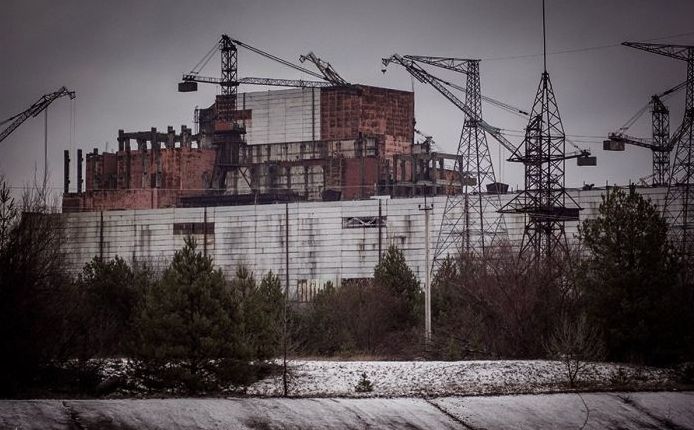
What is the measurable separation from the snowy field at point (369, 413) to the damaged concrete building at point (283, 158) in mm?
59434

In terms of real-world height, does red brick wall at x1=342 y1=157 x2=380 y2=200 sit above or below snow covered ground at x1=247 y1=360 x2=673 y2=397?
above

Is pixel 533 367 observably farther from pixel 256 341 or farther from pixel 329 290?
pixel 329 290

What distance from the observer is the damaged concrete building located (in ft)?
266

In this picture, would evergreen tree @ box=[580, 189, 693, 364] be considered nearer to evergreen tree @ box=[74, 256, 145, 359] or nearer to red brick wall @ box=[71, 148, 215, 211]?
evergreen tree @ box=[74, 256, 145, 359]

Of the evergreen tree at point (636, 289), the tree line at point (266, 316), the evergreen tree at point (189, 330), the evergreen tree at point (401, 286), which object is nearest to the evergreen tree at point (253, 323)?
the tree line at point (266, 316)

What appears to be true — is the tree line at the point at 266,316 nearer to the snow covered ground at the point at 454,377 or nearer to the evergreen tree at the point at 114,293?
the evergreen tree at the point at 114,293

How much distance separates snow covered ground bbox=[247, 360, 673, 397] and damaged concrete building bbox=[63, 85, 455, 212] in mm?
53833

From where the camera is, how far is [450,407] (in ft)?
59.3

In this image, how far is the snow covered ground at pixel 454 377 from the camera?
2291 centimetres

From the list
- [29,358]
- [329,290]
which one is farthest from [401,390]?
[329,290]

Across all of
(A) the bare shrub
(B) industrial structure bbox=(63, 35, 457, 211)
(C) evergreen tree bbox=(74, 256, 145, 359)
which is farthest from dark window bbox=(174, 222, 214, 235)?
(A) the bare shrub

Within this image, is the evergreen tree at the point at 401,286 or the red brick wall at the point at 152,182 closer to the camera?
the evergreen tree at the point at 401,286

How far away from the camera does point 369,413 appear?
16.8m

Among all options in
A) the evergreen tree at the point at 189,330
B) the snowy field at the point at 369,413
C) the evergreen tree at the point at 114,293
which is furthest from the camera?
the evergreen tree at the point at 114,293
